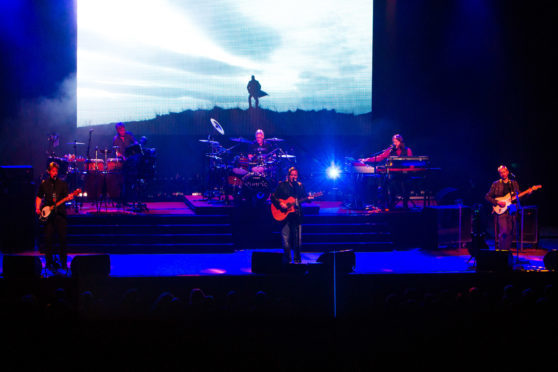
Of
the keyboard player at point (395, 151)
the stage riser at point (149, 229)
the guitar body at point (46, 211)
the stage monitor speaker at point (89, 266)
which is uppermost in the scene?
the keyboard player at point (395, 151)

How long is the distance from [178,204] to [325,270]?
10.1 metres

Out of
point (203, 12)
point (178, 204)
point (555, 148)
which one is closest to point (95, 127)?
point (178, 204)

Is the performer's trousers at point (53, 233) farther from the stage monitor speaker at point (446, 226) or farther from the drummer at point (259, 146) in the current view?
the stage monitor speaker at point (446, 226)

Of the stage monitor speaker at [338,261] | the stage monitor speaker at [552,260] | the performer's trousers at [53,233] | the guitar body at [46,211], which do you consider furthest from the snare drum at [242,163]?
the stage monitor speaker at [552,260]

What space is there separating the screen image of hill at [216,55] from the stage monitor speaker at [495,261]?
991 cm

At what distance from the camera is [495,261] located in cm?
743

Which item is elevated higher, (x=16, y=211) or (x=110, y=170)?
(x=110, y=170)

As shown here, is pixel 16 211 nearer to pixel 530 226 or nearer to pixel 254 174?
pixel 254 174

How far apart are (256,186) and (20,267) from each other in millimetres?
6643

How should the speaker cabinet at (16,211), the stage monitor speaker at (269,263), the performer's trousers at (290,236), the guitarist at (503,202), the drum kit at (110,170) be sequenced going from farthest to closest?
the drum kit at (110,170) → the speaker cabinet at (16,211) → the guitarist at (503,202) → the performer's trousers at (290,236) → the stage monitor speaker at (269,263)

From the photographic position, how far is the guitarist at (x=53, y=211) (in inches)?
390

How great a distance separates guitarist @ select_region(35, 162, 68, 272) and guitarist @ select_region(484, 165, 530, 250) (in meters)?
8.16

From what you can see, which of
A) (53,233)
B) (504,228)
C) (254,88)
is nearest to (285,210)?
(53,233)

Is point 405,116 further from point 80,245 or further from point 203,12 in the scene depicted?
point 80,245
